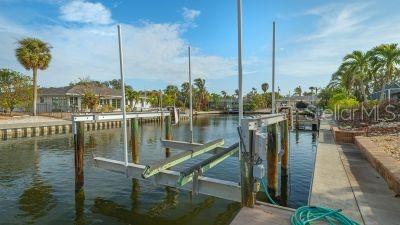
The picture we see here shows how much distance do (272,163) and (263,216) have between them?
430 centimetres

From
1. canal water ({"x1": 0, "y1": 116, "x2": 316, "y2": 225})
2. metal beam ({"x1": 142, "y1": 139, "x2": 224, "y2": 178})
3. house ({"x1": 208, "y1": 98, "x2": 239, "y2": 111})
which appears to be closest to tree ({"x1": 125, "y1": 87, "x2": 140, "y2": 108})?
house ({"x1": 208, "y1": 98, "x2": 239, "y2": 111})

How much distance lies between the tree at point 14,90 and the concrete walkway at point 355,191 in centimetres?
4639

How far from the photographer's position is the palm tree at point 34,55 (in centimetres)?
4656

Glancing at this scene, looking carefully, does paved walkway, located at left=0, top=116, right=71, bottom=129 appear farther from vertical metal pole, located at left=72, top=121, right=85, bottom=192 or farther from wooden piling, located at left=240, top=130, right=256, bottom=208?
wooden piling, located at left=240, top=130, right=256, bottom=208

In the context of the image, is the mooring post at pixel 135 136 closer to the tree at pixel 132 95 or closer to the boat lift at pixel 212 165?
the boat lift at pixel 212 165

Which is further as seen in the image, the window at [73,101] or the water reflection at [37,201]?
the window at [73,101]

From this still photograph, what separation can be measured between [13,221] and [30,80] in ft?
159

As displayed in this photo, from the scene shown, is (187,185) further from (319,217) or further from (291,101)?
(291,101)

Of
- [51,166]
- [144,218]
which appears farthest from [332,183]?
[51,166]

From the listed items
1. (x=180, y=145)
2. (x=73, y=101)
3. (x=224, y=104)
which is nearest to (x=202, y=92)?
(x=224, y=104)

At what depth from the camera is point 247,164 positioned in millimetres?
7277

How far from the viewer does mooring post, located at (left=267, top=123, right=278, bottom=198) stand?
35.4 ft

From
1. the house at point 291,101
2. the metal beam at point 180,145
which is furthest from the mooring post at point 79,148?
the house at point 291,101

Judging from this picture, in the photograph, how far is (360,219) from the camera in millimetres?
6543
